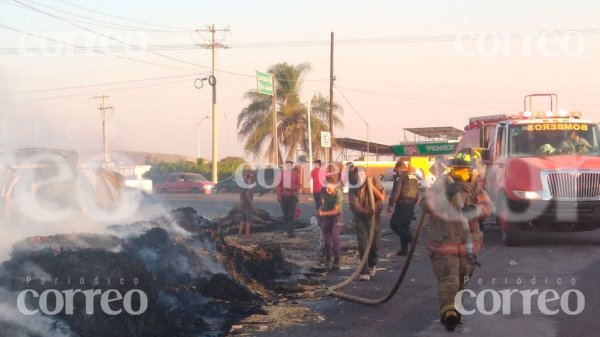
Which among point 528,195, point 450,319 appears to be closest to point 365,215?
point 450,319

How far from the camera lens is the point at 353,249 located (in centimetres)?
1680

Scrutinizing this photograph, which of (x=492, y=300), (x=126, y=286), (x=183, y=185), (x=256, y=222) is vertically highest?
(x=126, y=286)

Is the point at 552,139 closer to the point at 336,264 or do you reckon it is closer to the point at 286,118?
the point at 336,264

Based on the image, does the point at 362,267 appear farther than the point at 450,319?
Yes

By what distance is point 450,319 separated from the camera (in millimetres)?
8312

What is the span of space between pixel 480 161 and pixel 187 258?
967cm

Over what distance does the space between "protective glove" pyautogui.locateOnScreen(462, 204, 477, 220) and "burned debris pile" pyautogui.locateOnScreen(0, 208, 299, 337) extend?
2.81 metres

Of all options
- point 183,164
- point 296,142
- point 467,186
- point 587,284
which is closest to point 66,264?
point 467,186

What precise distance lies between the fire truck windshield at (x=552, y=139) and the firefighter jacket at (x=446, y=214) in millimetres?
8707

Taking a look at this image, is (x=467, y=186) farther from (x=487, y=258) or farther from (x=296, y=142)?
(x=296, y=142)

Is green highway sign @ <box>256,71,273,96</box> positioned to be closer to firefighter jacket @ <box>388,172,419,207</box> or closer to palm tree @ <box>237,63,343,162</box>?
palm tree @ <box>237,63,343,162</box>

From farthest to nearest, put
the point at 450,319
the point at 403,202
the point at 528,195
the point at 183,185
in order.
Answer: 1. the point at 183,185
2. the point at 528,195
3. the point at 403,202
4. the point at 450,319

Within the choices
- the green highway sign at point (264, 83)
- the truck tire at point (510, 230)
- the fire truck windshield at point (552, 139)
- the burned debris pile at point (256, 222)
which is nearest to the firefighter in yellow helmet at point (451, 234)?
the truck tire at point (510, 230)

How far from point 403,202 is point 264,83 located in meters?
29.3
